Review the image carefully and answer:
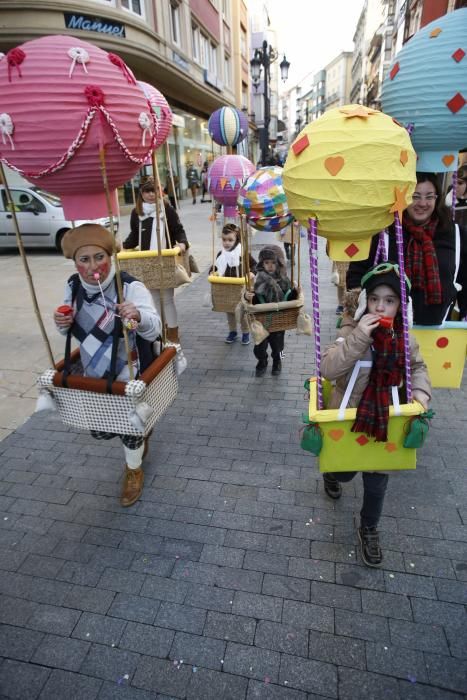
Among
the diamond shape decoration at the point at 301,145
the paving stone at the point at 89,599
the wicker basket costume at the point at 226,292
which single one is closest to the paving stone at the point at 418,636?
the paving stone at the point at 89,599

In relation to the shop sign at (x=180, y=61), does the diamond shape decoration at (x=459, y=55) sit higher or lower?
lower

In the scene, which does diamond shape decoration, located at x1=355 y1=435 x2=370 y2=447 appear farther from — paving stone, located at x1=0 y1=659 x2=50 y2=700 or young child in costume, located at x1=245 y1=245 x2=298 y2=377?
young child in costume, located at x1=245 y1=245 x2=298 y2=377

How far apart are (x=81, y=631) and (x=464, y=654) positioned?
187cm

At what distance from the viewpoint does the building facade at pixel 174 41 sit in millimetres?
11133

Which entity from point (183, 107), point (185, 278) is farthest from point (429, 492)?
point (183, 107)

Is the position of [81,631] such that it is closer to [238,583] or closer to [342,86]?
[238,583]

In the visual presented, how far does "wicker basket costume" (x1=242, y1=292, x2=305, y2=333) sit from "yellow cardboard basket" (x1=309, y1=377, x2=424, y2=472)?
1818mm

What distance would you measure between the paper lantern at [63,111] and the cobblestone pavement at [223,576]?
7.07 ft

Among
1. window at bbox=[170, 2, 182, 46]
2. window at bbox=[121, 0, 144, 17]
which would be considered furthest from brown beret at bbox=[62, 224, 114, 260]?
window at bbox=[170, 2, 182, 46]

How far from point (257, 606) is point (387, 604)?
2.24 ft

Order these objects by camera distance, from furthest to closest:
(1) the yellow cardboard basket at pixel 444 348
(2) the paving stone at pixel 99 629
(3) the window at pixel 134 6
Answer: (3) the window at pixel 134 6
(1) the yellow cardboard basket at pixel 444 348
(2) the paving stone at pixel 99 629

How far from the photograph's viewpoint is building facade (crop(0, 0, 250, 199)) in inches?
438

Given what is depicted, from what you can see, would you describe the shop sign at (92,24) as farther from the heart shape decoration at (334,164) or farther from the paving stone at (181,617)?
the paving stone at (181,617)

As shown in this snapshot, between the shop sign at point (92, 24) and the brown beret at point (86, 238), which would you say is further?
the shop sign at point (92, 24)
